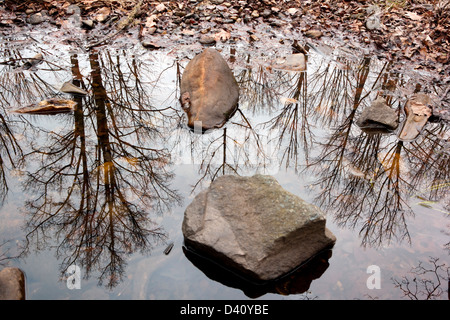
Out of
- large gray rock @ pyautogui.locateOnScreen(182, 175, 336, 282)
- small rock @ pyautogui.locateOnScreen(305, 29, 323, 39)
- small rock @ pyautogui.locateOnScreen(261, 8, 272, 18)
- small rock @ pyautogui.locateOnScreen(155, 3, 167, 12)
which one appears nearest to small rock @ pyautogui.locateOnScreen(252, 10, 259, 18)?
small rock @ pyautogui.locateOnScreen(261, 8, 272, 18)

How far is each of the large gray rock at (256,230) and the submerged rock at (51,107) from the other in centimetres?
251

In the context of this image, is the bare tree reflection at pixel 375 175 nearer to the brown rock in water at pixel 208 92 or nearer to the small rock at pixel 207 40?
the brown rock in water at pixel 208 92

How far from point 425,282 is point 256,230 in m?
1.35

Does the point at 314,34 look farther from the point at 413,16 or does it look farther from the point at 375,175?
the point at 375,175

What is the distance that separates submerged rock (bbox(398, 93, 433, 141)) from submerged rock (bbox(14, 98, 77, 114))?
4.23 m

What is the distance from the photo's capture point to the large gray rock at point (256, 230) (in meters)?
2.36

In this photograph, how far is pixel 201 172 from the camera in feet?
11.0

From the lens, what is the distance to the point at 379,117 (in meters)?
3.97

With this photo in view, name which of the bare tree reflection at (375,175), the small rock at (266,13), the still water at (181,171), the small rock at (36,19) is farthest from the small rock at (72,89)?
the small rock at (266,13)

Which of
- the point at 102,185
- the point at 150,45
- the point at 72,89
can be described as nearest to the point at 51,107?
the point at 72,89

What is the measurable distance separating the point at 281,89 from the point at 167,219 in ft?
9.13

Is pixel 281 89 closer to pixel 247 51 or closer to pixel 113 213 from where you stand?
pixel 247 51

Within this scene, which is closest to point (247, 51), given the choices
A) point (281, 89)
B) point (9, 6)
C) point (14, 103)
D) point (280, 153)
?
point (281, 89)

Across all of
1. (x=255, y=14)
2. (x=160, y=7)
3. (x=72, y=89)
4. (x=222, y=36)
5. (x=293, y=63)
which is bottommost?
(x=72, y=89)
